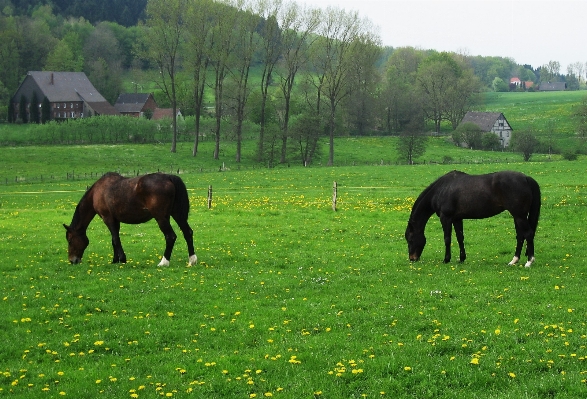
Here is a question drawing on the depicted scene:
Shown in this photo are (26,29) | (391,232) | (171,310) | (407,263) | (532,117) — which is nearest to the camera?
(171,310)

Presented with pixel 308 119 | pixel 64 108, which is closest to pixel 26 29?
pixel 64 108

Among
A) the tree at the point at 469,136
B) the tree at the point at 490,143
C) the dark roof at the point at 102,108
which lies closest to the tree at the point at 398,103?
the tree at the point at 469,136

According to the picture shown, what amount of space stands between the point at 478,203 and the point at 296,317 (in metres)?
7.49

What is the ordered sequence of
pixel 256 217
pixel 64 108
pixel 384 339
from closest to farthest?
pixel 384 339, pixel 256 217, pixel 64 108

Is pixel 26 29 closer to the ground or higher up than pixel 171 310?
higher up

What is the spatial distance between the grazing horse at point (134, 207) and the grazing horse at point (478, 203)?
21.2 feet

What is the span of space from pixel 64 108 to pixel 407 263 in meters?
96.8

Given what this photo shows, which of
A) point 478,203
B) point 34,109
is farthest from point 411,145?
point 478,203

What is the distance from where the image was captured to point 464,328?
10.7 meters

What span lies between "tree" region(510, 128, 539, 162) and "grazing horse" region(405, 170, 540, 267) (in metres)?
61.1

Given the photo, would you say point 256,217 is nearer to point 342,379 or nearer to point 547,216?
point 547,216

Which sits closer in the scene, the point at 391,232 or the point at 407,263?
the point at 407,263

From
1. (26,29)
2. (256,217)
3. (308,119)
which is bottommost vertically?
(256,217)

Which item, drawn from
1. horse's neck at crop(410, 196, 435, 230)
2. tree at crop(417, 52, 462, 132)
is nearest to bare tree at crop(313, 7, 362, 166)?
tree at crop(417, 52, 462, 132)
